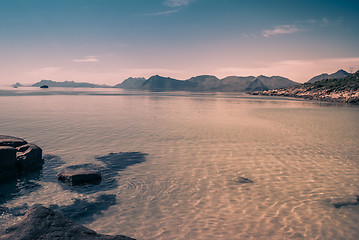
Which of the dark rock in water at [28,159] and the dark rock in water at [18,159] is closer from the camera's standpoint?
the dark rock in water at [18,159]

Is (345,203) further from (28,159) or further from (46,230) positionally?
(28,159)

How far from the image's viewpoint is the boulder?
9258mm

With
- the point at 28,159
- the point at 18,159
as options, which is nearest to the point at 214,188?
the point at 28,159

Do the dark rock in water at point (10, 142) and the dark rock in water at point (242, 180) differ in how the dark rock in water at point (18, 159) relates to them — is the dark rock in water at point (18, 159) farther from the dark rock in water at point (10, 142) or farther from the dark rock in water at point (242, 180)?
the dark rock in water at point (242, 180)

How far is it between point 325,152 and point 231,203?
958cm

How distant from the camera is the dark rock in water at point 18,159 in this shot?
368 inches

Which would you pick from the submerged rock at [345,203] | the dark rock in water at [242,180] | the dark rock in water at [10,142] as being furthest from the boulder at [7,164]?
the submerged rock at [345,203]

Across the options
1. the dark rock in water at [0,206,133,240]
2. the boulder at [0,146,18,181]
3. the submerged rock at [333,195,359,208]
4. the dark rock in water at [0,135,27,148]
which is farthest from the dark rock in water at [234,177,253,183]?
the dark rock in water at [0,135,27,148]

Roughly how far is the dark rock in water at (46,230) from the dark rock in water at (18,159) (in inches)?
220

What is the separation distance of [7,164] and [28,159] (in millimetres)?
895

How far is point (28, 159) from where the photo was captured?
10.2 m

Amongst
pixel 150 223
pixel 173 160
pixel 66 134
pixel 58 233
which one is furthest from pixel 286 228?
pixel 66 134

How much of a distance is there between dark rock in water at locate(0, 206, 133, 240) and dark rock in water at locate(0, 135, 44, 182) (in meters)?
5.59

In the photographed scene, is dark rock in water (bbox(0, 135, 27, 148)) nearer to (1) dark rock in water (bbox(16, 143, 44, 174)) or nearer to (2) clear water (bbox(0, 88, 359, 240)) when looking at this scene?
(1) dark rock in water (bbox(16, 143, 44, 174))
